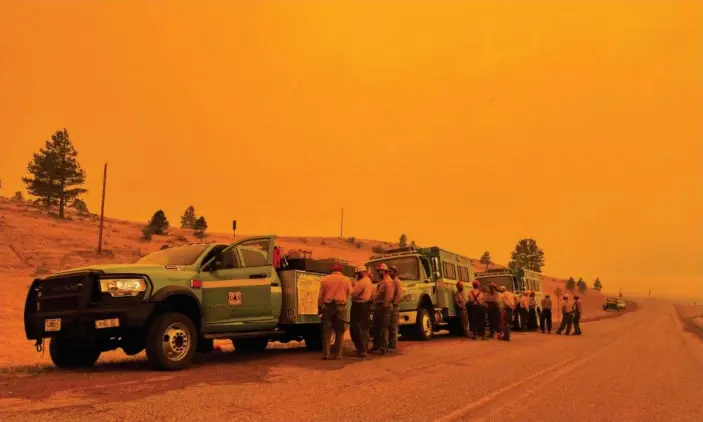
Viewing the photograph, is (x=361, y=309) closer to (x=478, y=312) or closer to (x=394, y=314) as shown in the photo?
(x=394, y=314)

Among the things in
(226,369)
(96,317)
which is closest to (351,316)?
(226,369)

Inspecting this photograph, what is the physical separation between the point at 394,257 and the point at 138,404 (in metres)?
11.6

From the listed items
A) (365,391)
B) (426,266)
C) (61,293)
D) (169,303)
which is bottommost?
(365,391)

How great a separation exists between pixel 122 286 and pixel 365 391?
3.99 meters

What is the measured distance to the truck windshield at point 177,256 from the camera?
9391 mm

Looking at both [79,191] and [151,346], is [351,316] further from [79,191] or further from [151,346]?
[79,191]

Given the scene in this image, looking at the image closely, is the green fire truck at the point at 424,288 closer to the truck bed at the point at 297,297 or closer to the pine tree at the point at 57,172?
the truck bed at the point at 297,297

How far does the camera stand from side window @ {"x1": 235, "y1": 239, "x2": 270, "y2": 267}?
1000 centimetres

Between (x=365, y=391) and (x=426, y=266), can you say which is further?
(x=426, y=266)

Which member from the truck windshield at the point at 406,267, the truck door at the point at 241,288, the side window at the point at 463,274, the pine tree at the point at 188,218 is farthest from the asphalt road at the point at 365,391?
the pine tree at the point at 188,218

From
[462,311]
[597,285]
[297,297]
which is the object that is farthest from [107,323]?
[597,285]

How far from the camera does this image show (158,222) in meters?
55.1

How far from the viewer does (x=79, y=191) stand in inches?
2124

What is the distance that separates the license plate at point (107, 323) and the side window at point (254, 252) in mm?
2538
